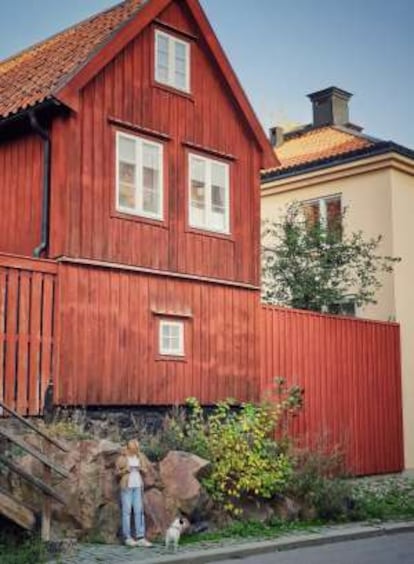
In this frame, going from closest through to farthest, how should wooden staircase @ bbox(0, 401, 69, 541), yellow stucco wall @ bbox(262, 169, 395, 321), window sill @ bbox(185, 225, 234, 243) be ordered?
wooden staircase @ bbox(0, 401, 69, 541) < window sill @ bbox(185, 225, 234, 243) < yellow stucco wall @ bbox(262, 169, 395, 321)

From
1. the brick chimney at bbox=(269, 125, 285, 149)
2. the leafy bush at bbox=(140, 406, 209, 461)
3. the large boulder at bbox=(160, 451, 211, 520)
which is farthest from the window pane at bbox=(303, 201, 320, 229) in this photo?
the large boulder at bbox=(160, 451, 211, 520)

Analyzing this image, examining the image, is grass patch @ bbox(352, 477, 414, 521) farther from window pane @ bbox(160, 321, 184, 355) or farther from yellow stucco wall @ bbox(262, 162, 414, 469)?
Answer: yellow stucco wall @ bbox(262, 162, 414, 469)

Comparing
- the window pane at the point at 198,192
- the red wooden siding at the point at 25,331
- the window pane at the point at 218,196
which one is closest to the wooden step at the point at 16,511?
the red wooden siding at the point at 25,331

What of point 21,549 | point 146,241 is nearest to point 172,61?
point 146,241

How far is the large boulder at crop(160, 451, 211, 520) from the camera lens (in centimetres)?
1253

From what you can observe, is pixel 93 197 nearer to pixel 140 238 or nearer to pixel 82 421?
pixel 140 238

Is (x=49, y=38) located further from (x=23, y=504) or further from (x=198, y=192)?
(x=23, y=504)

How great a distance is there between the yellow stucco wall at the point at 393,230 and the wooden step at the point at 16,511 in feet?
43.4

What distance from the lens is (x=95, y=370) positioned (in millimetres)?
15609

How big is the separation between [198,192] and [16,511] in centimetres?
887

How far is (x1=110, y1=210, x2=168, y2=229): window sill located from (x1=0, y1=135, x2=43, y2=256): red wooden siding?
4.44 ft

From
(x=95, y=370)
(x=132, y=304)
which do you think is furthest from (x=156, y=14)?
(x=95, y=370)

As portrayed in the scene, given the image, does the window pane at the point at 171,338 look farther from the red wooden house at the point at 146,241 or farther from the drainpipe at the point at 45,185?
the drainpipe at the point at 45,185

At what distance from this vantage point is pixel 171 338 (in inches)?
679
